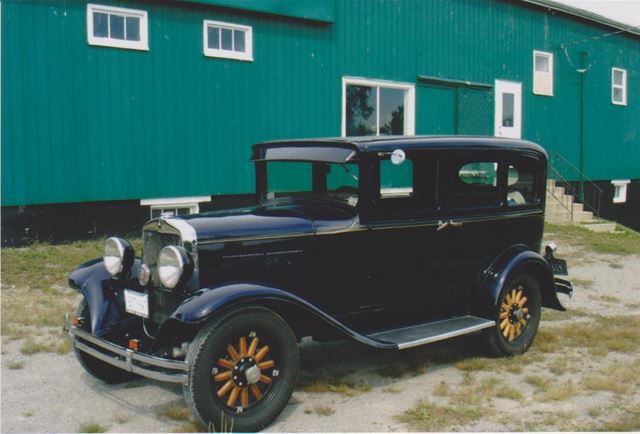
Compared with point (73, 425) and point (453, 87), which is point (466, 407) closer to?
point (73, 425)

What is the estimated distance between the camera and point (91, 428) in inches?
154

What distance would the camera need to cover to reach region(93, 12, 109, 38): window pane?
9.77 m

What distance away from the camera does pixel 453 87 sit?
1494 cm

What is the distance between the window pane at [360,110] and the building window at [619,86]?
990cm

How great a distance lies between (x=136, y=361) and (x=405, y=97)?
36.4 feet

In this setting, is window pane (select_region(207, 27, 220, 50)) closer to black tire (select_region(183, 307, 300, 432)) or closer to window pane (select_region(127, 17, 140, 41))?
window pane (select_region(127, 17, 140, 41))

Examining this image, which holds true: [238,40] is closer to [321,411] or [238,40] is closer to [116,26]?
[116,26]

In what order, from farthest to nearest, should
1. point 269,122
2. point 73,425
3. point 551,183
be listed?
1. point 551,183
2. point 269,122
3. point 73,425

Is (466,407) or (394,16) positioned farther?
(394,16)

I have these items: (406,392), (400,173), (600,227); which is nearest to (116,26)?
(400,173)

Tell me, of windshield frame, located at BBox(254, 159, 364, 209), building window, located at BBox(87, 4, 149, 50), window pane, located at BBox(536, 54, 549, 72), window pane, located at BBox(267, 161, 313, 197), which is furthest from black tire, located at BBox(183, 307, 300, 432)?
window pane, located at BBox(536, 54, 549, 72)

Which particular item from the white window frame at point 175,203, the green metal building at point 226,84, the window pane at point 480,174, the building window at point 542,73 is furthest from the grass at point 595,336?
the building window at point 542,73

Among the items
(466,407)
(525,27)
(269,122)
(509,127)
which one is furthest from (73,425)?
(525,27)

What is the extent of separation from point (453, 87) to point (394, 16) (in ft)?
7.62
